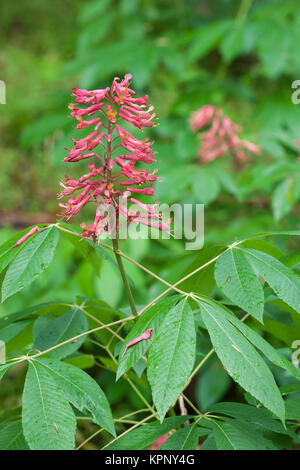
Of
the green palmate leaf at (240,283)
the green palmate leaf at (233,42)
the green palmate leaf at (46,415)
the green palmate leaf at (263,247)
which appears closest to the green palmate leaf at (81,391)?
the green palmate leaf at (46,415)

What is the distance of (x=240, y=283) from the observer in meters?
0.71

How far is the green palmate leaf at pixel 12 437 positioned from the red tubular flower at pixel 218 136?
1.49 metres

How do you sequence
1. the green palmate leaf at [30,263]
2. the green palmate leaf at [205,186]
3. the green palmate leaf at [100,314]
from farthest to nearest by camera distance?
the green palmate leaf at [205,186] < the green palmate leaf at [100,314] < the green palmate leaf at [30,263]

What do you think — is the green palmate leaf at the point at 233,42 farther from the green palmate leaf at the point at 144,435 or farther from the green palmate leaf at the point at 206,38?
the green palmate leaf at the point at 144,435

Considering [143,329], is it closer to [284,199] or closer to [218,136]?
[284,199]

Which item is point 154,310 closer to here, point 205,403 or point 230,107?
point 205,403

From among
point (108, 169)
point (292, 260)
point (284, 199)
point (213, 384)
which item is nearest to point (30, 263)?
point (108, 169)

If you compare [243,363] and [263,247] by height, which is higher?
[263,247]

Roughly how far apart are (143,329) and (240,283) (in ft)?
0.48

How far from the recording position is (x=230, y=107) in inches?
139

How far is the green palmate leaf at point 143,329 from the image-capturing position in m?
0.67

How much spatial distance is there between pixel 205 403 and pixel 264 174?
85 cm
